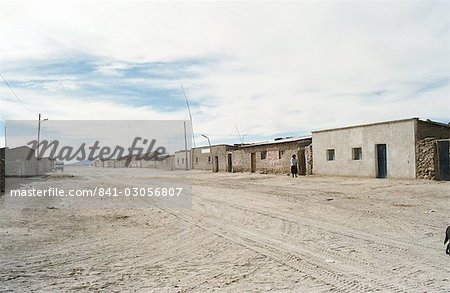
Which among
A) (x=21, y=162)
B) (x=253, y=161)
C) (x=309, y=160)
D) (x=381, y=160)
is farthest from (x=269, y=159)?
(x=21, y=162)

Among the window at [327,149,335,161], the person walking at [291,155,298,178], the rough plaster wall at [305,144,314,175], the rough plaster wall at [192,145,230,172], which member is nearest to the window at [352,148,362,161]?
the window at [327,149,335,161]

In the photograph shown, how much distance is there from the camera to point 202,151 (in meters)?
51.7

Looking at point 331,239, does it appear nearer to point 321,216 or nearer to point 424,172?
point 321,216

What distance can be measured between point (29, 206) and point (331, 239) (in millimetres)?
11289

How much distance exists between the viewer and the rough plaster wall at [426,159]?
21.0m

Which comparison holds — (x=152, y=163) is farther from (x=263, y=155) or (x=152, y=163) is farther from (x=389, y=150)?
(x=389, y=150)

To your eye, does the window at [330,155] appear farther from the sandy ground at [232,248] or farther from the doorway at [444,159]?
the sandy ground at [232,248]

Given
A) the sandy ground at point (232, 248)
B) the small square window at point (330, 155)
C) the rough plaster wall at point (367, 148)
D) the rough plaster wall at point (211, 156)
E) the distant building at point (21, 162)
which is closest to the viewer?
the sandy ground at point (232, 248)

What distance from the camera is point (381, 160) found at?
2409 cm

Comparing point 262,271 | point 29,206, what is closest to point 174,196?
point 29,206

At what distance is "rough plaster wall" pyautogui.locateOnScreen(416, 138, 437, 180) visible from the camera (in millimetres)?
20984

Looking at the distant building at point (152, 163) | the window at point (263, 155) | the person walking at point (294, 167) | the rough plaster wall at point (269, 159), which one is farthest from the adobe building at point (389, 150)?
the distant building at point (152, 163)

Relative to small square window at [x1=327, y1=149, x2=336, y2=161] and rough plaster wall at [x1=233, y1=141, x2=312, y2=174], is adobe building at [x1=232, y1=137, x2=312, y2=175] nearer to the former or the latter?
rough plaster wall at [x1=233, y1=141, x2=312, y2=174]

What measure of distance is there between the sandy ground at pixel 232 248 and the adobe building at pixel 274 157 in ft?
57.2
